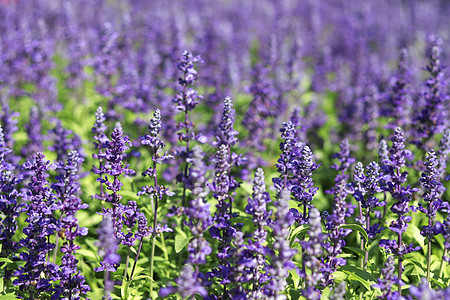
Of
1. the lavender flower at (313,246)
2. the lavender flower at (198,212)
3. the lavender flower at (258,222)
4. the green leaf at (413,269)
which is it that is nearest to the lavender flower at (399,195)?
the green leaf at (413,269)

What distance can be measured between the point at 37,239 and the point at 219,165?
215 cm

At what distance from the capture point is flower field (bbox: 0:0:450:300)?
4871mm

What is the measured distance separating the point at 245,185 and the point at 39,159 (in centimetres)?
328

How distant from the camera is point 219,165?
486 cm

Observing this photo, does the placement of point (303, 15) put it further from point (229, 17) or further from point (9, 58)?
point (9, 58)

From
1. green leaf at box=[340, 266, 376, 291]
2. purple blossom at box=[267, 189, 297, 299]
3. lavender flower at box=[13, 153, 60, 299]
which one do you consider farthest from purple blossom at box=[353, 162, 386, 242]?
lavender flower at box=[13, 153, 60, 299]

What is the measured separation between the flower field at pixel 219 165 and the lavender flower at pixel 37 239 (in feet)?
0.08

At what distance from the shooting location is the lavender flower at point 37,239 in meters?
4.94

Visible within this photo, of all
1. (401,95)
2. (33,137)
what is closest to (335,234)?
(401,95)

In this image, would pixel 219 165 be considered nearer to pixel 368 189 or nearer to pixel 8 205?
pixel 368 189

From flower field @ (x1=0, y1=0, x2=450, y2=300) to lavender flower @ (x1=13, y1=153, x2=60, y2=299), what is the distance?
0.08 feet

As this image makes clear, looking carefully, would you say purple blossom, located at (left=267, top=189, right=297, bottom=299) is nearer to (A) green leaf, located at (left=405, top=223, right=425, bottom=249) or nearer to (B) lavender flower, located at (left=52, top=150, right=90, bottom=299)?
(B) lavender flower, located at (left=52, top=150, right=90, bottom=299)

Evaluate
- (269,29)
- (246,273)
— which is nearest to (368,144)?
(246,273)

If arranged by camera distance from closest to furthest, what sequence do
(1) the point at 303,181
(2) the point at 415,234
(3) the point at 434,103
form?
1. (1) the point at 303,181
2. (2) the point at 415,234
3. (3) the point at 434,103
